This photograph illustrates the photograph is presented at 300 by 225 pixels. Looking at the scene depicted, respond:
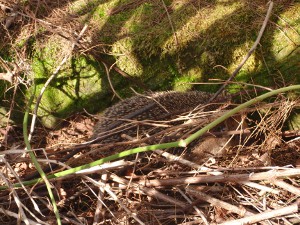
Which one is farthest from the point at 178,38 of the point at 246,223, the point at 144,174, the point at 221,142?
the point at 246,223

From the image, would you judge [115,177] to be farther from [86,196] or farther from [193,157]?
[193,157]

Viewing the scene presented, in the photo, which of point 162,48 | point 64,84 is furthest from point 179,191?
point 64,84

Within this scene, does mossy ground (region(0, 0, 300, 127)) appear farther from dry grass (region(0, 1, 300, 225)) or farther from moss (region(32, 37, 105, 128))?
dry grass (region(0, 1, 300, 225))

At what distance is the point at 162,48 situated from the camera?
4.95 m

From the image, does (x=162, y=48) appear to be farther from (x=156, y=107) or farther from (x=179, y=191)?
(x=179, y=191)

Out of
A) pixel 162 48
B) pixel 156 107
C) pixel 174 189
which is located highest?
pixel 162 48

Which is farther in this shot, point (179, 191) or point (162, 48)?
point (162, 48)

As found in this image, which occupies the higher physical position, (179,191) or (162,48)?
(162,48)

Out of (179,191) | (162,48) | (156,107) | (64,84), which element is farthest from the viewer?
(64,84)

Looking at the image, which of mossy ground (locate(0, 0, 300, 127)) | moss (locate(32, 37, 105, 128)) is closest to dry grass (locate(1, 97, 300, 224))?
mossy ground (locate(0, 0, 300, 127))

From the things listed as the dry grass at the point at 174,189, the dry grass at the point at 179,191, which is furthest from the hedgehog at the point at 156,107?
the dry grass at the point at 179,191

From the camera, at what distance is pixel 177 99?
15.3ft

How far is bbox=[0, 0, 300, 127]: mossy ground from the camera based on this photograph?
15.2 feet

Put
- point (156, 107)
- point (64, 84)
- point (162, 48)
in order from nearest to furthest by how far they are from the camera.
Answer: point (156, 107)
point (162, 48)
point (64, 84)
